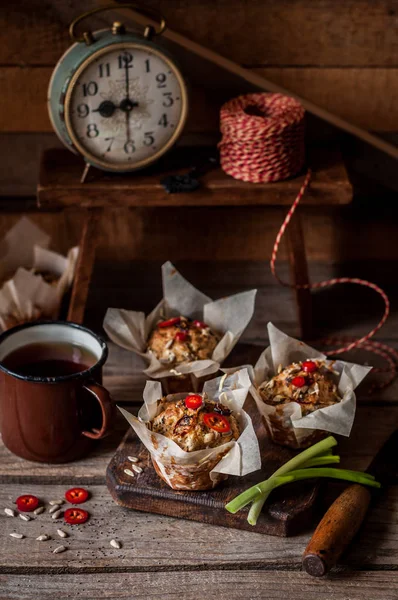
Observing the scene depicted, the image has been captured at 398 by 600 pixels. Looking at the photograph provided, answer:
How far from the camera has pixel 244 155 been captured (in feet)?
4.90

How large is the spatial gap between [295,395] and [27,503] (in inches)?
15.8

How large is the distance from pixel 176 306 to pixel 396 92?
2.07ft

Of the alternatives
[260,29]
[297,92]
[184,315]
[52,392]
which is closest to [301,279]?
[184,315]

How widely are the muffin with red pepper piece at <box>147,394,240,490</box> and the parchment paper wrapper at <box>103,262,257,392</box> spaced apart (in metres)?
0.16

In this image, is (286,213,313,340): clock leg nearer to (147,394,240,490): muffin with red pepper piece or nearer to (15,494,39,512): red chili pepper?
(147,394,240,490): muffin with red pepper piece

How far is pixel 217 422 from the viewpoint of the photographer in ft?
3.82

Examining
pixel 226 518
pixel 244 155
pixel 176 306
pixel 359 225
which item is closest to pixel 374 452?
pixel 226 518

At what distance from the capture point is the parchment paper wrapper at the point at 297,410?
47.1 inches

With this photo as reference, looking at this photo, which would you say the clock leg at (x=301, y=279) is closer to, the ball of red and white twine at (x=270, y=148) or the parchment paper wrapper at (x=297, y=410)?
the ball of red and white twine at (x=270, y=148)

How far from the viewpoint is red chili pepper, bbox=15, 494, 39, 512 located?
1203mm

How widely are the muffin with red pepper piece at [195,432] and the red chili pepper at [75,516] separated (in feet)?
0.39

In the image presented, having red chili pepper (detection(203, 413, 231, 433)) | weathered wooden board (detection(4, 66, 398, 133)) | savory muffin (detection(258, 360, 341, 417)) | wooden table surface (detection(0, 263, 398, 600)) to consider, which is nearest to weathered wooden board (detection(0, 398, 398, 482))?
wooden table surface (detection(0, 263, 398, 600))

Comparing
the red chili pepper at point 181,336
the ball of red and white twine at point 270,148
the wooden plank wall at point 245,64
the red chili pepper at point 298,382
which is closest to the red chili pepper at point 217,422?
the red chili pepper at point 298,382

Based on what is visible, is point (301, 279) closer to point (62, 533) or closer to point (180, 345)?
point (180, 345)
